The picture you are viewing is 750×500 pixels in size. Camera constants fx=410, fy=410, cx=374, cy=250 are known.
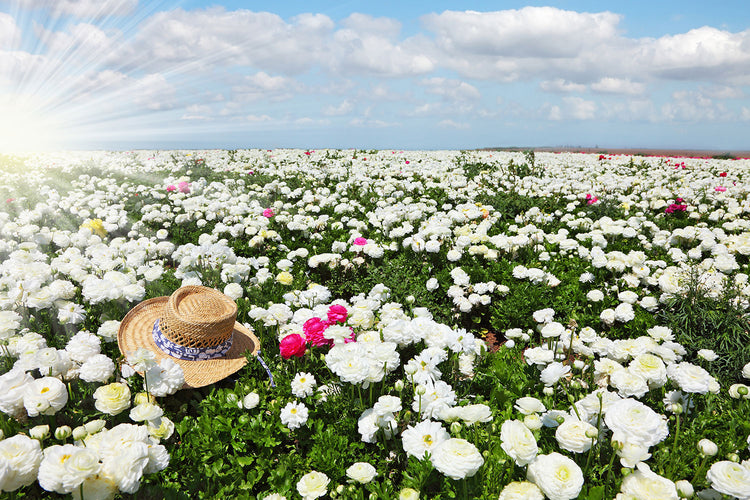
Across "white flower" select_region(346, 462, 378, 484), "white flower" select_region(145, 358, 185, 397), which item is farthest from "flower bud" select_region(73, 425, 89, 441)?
"white flower" select_region(346, 462, 378, 484)

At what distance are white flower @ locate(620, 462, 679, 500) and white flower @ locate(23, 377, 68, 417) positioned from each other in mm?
3147

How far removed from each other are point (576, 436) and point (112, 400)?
2.70 m

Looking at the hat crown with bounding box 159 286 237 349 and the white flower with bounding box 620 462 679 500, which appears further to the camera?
the hat crown with bounding box 159 286 237 349

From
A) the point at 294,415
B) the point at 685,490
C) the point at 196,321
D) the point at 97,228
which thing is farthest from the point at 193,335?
the point at 97,228

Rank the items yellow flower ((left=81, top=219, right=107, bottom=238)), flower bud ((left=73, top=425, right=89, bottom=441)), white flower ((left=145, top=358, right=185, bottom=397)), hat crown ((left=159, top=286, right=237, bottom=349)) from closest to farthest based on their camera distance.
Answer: flower bud ((left=73, top=425, right=89, bottom=441)) < white flower ((left=145, top=358, right=185, bottom=397)) < hat crown ((left=159, top=286, right=237, bottom=349)) < yellow flower ((left=81, top=219, right=107, bottom=238))

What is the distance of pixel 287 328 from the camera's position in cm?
380

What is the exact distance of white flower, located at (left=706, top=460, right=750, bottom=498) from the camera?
1.91 meters

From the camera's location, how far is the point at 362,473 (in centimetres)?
236

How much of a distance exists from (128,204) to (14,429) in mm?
7056

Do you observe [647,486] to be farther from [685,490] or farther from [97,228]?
[97,228]

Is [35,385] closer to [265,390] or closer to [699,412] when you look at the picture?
[265,390]

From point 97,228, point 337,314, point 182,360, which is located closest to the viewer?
point 182,360

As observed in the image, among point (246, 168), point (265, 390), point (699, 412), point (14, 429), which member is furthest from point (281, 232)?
point (246, 168)

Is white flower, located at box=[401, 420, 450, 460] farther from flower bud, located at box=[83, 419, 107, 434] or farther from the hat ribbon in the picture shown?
the hat ribbon
